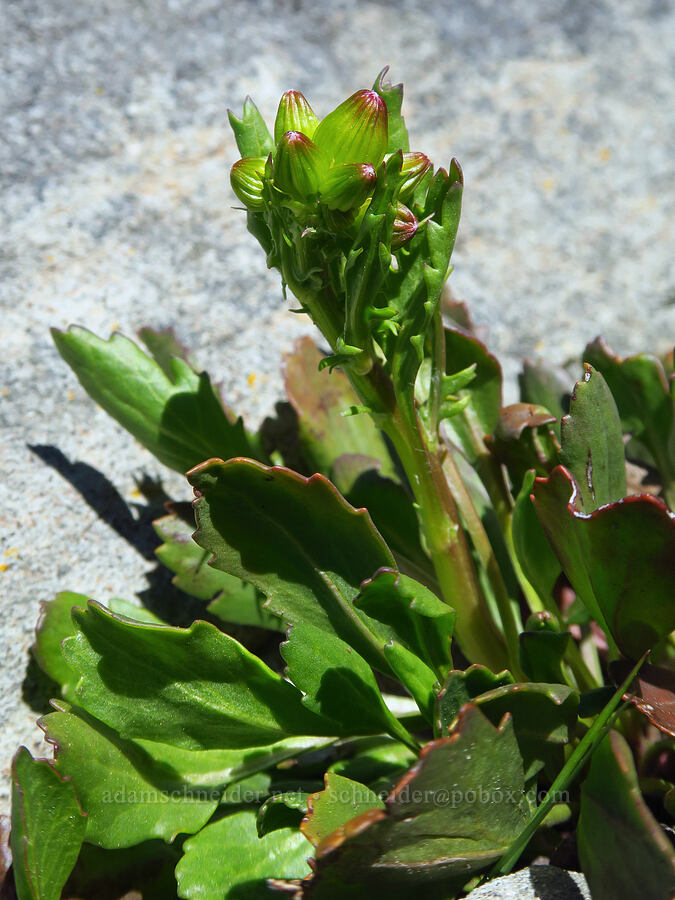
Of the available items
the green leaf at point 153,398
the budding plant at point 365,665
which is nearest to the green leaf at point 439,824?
the budding plant at point 365,665

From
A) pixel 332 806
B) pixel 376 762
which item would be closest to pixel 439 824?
pixel 332 806

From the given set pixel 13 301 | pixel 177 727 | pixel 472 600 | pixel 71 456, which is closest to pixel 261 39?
pixel 13 301

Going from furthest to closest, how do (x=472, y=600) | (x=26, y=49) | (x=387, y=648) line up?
(x=26, y=49)
(x=472, y=600)
(x=387, y=648)

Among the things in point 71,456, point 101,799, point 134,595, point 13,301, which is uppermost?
point 13,301

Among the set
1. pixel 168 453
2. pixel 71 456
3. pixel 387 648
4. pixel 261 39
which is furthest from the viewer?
pixel 261 39

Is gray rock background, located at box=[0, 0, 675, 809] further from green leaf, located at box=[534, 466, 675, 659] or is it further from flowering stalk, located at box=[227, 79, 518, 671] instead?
green leaf, located at box=[534, 466, 675, 659]

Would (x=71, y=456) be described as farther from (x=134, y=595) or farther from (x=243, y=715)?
(x=243, y=715)

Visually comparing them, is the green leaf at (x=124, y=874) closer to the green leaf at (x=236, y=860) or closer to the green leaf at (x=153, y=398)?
the green leaf at (x=236, y=860)
